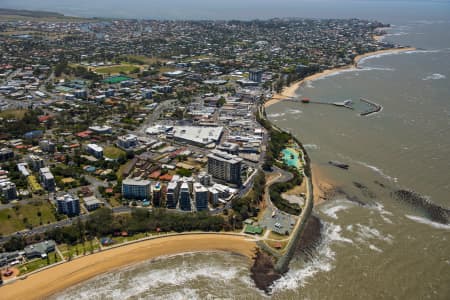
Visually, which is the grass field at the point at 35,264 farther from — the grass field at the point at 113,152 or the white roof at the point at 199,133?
the white roof at the point at 199,133

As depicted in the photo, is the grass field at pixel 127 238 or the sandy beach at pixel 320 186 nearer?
the grass field at pixel 127 238

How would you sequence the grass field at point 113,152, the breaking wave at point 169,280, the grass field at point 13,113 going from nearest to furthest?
1. the breaking wave at point 169,280
2. the grass field at point 113,152
3. the grass field at point 13,113

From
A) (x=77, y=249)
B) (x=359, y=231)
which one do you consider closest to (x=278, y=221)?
(x=359, y=231)

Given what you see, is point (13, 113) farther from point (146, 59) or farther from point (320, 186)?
point (146, 59)

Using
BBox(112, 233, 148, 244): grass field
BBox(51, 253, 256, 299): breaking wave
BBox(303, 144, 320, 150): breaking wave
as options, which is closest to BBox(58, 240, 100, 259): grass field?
BBox(112, 233, 148, 244): grass field

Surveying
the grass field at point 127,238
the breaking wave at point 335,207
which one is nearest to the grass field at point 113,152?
the grass field at point 127,238

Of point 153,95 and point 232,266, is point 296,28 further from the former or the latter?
point 232,266
